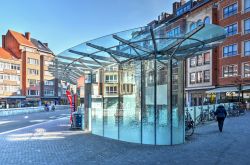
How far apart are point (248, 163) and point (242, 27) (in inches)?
1317

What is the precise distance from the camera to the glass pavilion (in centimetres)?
993

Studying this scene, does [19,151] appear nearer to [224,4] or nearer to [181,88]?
[181,88]

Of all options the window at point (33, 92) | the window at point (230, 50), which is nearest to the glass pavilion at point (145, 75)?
the window at point (230, 50)

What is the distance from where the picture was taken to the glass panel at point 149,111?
37.7ft

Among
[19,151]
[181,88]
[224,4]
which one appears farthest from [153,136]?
[224,4]

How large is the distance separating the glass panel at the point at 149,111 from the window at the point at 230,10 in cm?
3174

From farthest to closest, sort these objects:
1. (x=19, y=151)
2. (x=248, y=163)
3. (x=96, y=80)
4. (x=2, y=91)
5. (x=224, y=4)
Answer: (x=2, y=91)
(x=224, y=4)
(x=96, y=80)
(x=19, y=151)
(x=248, y=163)

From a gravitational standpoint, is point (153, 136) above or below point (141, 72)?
below

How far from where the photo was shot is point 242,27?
122ft

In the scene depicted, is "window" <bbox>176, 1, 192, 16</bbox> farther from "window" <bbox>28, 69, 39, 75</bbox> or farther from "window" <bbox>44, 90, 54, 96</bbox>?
"window" <bbox>44, 90, 54, 96</bbox>

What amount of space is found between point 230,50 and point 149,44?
105ft

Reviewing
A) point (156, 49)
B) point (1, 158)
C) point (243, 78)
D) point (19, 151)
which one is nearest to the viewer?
point (1, 158)

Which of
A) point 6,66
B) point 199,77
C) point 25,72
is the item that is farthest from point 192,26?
point 25,72

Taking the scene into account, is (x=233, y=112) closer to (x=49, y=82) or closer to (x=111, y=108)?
(x=111, y=108)
